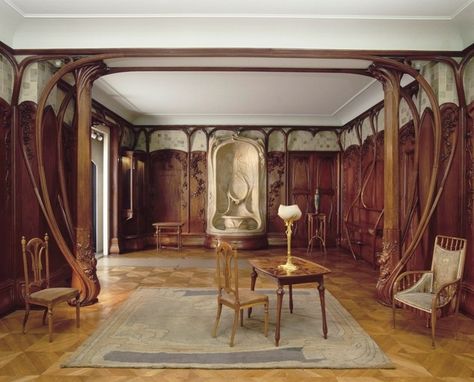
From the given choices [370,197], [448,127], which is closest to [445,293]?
[448,127]

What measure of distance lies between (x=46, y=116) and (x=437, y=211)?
5.11 meters

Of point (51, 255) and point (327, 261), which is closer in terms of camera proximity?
point (51, 255)

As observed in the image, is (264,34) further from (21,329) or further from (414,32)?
(21,329)

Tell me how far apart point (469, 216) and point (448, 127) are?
1.09m

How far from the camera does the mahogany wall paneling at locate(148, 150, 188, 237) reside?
384 inches

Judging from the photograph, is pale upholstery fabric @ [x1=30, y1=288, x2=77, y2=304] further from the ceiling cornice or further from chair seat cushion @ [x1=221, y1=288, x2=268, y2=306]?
the ceiling cornice

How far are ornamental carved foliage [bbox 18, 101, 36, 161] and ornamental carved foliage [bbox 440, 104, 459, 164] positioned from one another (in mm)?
5005

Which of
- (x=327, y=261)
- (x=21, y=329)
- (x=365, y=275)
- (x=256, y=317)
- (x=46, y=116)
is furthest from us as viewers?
(x=327, y=261)

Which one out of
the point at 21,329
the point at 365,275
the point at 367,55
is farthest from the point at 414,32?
the point at 21,329

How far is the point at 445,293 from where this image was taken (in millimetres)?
3631

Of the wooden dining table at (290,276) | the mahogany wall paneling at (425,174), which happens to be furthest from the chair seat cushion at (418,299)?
the mahogany wall paneling at (425,174)

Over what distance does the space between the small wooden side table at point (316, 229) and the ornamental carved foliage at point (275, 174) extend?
1.02 m

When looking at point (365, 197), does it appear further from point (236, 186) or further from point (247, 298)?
point (247, 298)

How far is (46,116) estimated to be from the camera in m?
4.80
